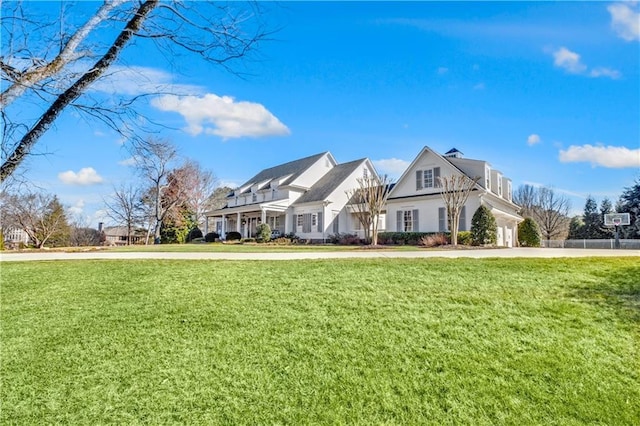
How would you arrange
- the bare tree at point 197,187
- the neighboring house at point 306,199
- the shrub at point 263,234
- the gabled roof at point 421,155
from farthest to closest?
the bare tree at point 197,187 → the neighboring house at point 306,199 → the shrub at point 263,234 → the gabled roof at point 421,155

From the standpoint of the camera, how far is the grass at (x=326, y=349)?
357cm

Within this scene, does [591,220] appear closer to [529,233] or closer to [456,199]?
[529,233]

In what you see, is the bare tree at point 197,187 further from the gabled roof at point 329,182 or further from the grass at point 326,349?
the grass at point 326,349

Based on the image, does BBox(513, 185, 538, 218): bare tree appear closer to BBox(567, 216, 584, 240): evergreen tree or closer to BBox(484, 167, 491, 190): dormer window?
BBox(567, 216, 584, 240): evergreen tree

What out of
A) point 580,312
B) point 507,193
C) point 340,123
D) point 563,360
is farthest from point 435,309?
point 507,193

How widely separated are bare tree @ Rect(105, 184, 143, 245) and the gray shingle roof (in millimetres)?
12319

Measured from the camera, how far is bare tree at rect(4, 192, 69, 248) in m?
28.2

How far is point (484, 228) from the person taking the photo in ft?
58.3

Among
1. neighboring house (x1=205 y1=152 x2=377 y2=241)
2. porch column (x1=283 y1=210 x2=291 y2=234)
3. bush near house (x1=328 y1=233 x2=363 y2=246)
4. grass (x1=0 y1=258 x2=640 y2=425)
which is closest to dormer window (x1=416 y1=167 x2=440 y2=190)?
bush near house (x1=328 y1=233 x2=363 y2=246)

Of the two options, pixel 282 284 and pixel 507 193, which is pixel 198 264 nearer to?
pixel 282 284

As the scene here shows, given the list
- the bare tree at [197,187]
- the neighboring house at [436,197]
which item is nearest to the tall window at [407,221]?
the neighboring house at [436,197]

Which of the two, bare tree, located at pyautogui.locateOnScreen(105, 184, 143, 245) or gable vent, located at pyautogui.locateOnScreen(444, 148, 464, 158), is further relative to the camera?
bare tree, located at pyautogui.locateOnScreen(105, 184, 143, 245)

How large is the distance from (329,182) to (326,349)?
2523 centimetres

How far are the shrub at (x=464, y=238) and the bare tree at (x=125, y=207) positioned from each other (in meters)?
34.2
